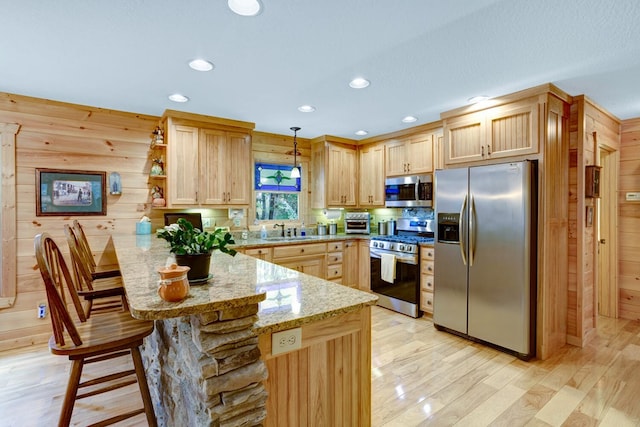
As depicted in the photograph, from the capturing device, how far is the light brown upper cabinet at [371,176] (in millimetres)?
4719

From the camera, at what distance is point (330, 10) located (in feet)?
5.66

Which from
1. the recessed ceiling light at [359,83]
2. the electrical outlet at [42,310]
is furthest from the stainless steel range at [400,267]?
the electrical outlet at [42,310]

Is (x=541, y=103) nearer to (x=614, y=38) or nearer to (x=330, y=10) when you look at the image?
(x=614, y=38)

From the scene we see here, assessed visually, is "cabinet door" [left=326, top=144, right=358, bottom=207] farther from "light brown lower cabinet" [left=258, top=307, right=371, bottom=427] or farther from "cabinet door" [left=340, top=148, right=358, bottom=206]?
"light brown lower cabinet" [left=258, top=307, right=371, bottom=427]

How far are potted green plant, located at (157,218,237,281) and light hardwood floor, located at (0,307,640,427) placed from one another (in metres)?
1.44

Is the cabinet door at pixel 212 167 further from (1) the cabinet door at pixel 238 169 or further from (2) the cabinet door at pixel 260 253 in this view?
(2) the cabinet door at pixel 260 253

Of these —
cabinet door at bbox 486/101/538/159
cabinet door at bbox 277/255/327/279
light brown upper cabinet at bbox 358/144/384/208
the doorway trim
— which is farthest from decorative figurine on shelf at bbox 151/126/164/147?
the doorway trim

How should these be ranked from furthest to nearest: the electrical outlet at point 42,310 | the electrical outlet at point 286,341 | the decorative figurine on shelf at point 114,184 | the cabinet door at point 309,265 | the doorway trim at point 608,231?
the cabinet door at point 309,265 → the doorway trim at point 608,231 → the decorative figurine on shelf at point 114,184 → the electrical outlet at point 42,310 → the electrical outlet at point 286,341

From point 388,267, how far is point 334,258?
2.54 feet

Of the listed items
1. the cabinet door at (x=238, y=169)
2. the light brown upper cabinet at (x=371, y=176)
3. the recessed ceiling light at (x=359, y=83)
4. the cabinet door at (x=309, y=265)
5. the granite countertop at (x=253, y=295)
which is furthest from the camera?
the light brown upper cabinet at (x=371, y=176)

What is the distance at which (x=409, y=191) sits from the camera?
14.0 ft

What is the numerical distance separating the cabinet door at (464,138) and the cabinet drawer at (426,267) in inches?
45.1

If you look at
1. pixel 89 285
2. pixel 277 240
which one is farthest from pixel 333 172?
pixel 89 285

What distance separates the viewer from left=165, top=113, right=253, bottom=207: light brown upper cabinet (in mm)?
3543
